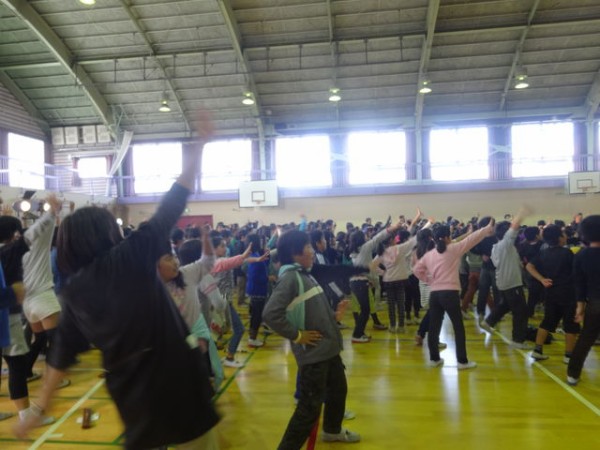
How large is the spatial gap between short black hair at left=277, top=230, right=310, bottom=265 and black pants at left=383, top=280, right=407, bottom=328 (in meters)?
4.09

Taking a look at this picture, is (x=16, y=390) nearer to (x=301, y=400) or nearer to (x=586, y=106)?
(x=301, y=400)

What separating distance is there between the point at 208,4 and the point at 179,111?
5111 millimetres

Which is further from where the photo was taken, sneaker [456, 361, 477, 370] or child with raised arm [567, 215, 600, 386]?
sneaker [456, 361, 477, 370]

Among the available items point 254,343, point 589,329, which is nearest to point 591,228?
point 589,329

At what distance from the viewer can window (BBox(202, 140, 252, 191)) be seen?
61.0 ft

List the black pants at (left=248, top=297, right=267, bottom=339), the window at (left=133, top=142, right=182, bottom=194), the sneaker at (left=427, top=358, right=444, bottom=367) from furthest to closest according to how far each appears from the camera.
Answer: the window at (left=133, top=142, right=182, bottom=194) < the black pants at (left=248, top=297, right=267, bottom=339) < the sneaker at (left=427, top=358, right=444, bottom=367)

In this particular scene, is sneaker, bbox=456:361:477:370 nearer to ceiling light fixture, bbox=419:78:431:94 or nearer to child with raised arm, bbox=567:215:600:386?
child with raised arm, bbox=567:215:600:386

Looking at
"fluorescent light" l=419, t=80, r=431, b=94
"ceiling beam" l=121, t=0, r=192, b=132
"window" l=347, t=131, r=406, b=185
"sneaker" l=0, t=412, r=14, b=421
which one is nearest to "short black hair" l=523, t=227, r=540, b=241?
"sneaker" l=0, t=412, r=14, b=421

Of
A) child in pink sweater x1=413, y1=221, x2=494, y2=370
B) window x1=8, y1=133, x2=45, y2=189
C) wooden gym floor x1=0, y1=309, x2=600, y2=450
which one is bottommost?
wooden gym floor x1=0, y1=309, x2=600, y2=450

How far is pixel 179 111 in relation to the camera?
57.6 ft

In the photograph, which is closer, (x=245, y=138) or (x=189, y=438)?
(x=189, y=438)

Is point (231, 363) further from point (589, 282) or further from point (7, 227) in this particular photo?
point (589, 282)

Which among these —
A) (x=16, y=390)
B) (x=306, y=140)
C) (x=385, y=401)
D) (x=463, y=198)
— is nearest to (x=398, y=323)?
(x=385, y=401)

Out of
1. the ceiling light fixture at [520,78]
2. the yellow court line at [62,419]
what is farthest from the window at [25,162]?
the ceiling light fixture at [520,78]
